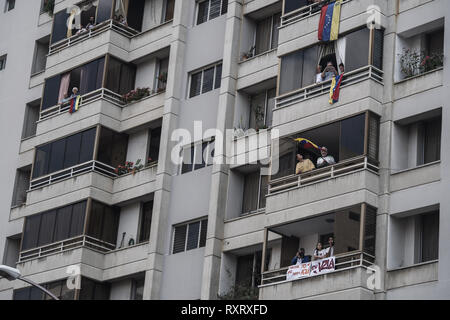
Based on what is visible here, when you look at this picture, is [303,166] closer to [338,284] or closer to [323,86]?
[323,86]

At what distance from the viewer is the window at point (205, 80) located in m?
48.7

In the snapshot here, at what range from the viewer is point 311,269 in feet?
130

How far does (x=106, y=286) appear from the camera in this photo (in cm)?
4916

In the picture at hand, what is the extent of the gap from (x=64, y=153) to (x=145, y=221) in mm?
5457

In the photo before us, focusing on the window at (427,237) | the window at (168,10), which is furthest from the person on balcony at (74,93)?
the window at (427,237)

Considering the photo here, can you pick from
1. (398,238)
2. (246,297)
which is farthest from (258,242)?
(398,238)

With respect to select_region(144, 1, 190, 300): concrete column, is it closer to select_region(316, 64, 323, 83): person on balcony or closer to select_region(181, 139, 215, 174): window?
select_region(181, 139, 215, 174): window

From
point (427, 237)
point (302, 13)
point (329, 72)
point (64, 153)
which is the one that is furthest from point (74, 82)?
point (427, 237)

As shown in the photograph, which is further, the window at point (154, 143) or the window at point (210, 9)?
the window at point (154, 143)

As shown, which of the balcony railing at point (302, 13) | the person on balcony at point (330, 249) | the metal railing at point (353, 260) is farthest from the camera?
the balcony railing at point (302, 13)

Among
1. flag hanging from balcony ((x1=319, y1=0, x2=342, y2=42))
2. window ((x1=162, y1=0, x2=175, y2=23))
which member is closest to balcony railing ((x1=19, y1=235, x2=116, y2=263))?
window ((x1=162, y1=0, x2=175, y2=23))

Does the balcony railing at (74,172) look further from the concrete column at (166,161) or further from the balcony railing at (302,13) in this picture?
the balcony railing at (302,13)

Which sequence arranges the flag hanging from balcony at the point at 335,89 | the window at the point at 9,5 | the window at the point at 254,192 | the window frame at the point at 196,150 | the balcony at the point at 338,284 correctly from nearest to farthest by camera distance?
the balcony at the point at 338,284
the flag hanging from balcony at the point at 335,89
the window at the point at 254,192
the window frame at the point at 196,150
the window at the point at 9,5

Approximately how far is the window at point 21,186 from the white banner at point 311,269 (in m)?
20.2
